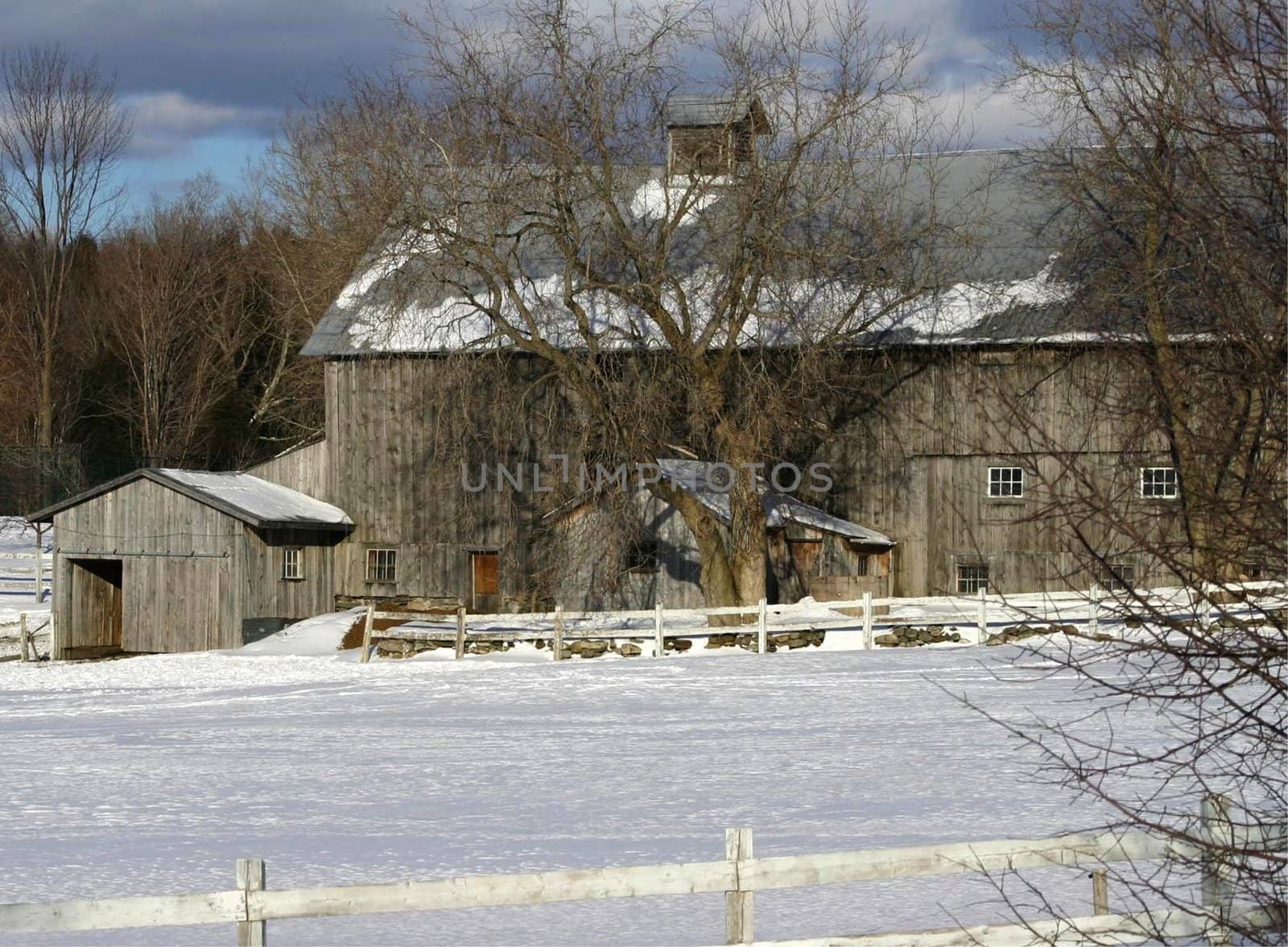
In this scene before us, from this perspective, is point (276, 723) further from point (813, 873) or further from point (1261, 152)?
point (1261, 152)

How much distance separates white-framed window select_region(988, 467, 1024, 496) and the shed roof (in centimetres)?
1327

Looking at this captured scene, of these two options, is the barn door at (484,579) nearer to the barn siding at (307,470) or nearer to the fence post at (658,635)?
the barn siding at (307,470)

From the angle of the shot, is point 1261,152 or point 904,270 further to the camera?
point 904,270

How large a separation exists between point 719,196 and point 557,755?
13.5 m

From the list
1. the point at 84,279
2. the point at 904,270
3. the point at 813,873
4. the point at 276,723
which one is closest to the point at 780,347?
the point at 904,270

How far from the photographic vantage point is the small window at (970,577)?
30125 mm

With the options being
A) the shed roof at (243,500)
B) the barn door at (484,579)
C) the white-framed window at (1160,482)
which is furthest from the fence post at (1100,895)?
the barn door at (484,579)

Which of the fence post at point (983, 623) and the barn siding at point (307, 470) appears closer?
the fence post at point (983, 623)

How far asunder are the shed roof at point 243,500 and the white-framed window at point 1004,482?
43.5ft

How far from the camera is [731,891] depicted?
7.41m

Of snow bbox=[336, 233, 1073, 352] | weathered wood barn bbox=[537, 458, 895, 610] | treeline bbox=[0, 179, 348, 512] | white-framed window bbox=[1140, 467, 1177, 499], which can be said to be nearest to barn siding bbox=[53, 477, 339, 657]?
snow bbox=[336, 233, 1073, 352]

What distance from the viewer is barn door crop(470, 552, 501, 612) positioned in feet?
104

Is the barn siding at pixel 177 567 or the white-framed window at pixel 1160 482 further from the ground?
the white-framed window at pixel 1160 482

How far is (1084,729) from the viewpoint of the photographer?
54.5ft
